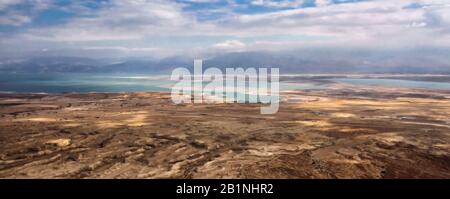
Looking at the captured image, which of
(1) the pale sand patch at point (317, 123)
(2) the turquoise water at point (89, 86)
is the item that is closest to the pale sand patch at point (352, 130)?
(1) the pale sand patch at point (317, 123)

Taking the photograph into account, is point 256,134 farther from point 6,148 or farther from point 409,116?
point 409,116

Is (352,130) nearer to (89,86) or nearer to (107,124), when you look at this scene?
(107,124)

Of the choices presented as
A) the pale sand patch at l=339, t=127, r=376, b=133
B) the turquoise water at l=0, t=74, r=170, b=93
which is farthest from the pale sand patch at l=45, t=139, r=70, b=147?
the turquoise water at l=0, t=74, r=170, b=93

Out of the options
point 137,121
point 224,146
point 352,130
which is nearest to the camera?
point 224,146

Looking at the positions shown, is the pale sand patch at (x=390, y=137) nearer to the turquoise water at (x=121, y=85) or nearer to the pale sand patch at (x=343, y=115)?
the pale sand patch at (x=343, y=115)
